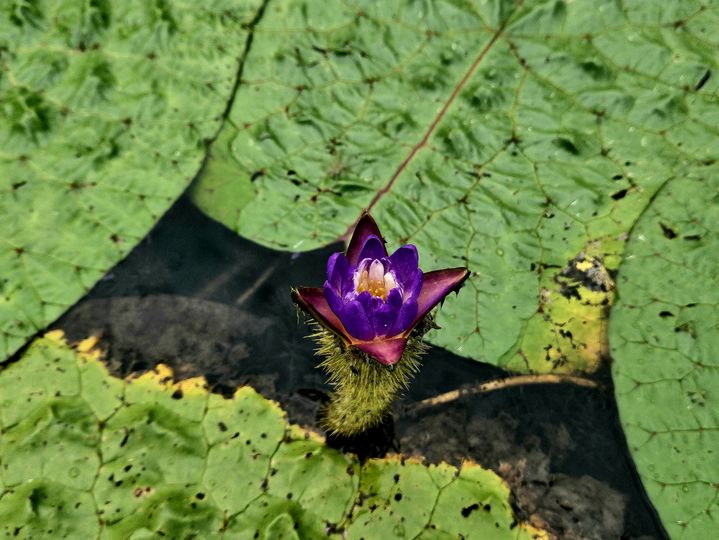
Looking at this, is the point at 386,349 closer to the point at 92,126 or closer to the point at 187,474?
the point at 187,474

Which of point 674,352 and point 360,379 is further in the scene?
point 674,352

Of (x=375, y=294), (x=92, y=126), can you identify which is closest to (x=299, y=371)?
(x=375, y=294)

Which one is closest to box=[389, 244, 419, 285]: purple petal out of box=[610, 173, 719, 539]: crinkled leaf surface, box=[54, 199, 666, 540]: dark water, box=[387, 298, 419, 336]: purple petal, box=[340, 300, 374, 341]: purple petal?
box=[387, 298, 419, 336]: purple petal

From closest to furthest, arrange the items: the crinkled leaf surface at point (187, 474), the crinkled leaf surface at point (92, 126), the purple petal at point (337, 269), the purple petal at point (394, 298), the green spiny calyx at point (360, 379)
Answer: the purple petal at point (394, 298) < the purple petal at point (337, 269) < the green spiny calyx at point (360, 379) < the crinkled leaf surface at point (187, 474) < the crinkled leaf surface at point (92, 126)

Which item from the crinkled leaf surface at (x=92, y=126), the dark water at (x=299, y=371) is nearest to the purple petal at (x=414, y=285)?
the dark water at (x=299, y=371)

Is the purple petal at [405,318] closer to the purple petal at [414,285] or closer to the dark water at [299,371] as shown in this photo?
the purple petal at [414,285]

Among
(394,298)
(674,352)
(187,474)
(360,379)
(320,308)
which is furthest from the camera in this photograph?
(674,352)

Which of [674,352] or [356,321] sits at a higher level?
[674,352]

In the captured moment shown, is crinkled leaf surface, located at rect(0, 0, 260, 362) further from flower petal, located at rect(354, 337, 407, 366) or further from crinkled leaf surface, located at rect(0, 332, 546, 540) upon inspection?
flower petal, located at rect(354, 337, 407, 366)
